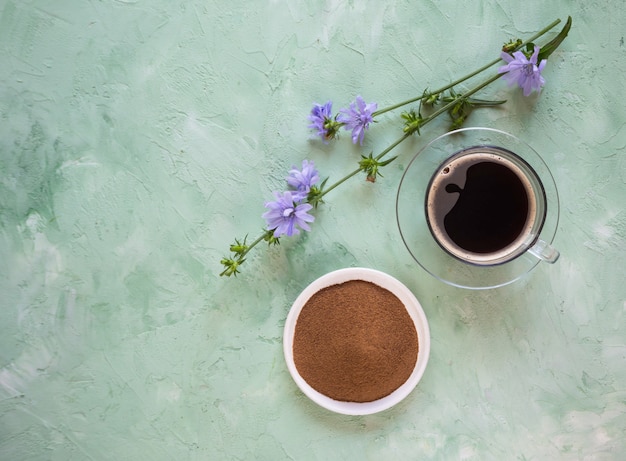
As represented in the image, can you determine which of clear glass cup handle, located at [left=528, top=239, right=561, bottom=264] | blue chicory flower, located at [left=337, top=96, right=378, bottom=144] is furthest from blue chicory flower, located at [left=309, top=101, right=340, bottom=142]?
clear glass cup handle, located at [left=528, top=239, right=561, bottom=264]

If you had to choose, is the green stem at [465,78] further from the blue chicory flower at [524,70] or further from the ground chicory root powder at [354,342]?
the ground chicory root powder at [354,342]

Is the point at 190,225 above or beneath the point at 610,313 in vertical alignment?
beneath

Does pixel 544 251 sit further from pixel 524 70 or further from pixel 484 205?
pixel 524 70

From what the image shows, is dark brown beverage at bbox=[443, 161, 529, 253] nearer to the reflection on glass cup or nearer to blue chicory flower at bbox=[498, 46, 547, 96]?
the reflection on glass cup

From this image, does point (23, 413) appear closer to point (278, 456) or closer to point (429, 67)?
point (278, 456)

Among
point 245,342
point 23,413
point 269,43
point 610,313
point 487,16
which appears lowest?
point 23,413

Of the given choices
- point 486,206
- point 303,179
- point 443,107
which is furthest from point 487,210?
point 303,179

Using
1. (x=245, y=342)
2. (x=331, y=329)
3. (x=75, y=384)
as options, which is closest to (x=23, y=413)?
(x=75, y=384)
